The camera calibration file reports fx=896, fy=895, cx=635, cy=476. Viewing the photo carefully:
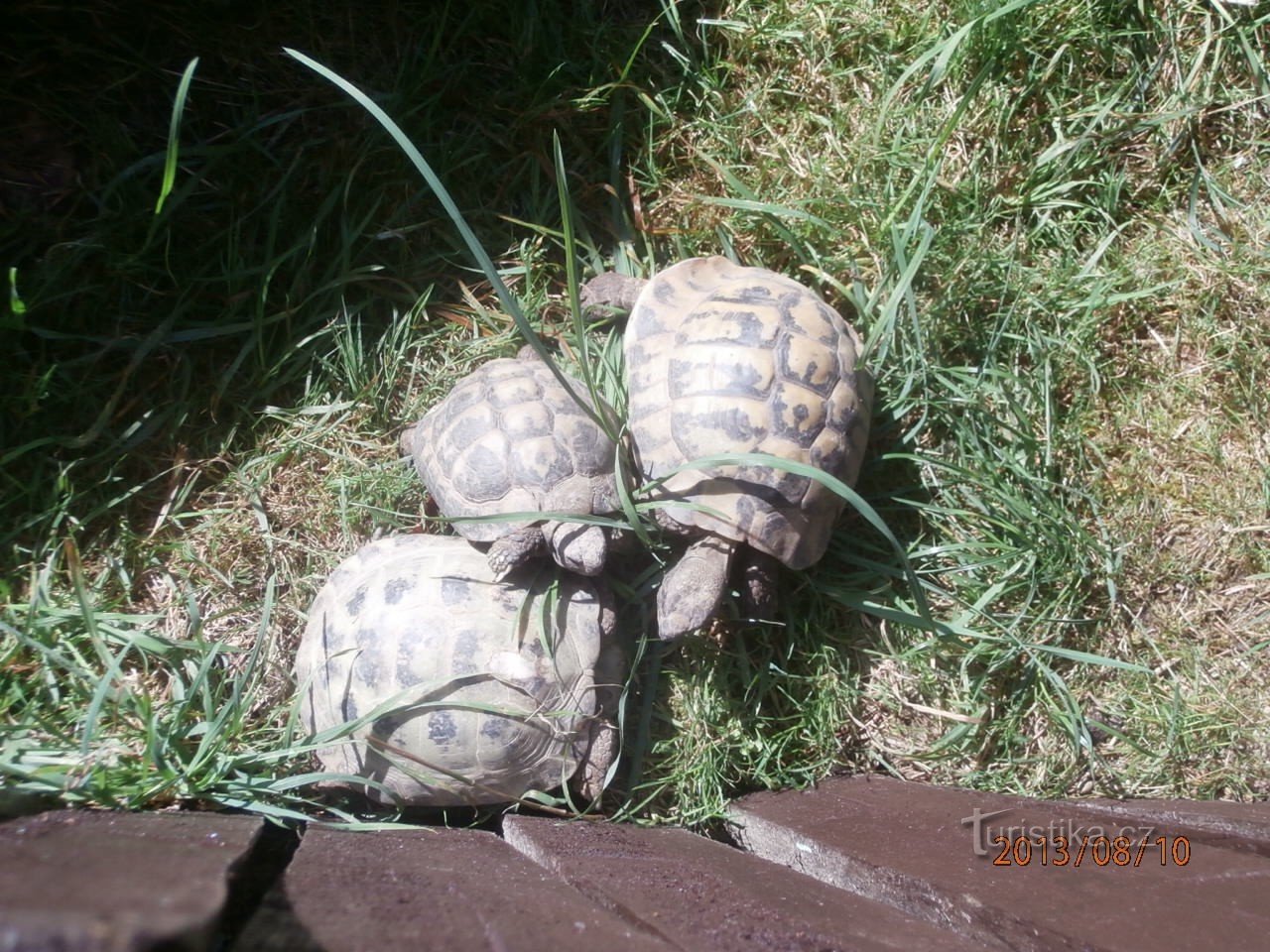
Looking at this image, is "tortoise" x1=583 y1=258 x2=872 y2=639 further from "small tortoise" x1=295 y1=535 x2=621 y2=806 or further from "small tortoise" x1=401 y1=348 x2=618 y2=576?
"small tortoise" x1=295 y1=535 x2=621 y2=806

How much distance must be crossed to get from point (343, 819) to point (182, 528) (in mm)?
953

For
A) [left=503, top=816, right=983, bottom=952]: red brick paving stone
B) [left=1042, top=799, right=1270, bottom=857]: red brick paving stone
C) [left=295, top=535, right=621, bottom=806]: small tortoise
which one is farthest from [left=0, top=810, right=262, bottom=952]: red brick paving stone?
[left=1042, top=799, right=1270, bottom=857]: red brick paving stone

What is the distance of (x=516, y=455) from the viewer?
2191 millimetres

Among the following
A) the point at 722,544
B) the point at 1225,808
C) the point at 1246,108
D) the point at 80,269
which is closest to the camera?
the point at 1225,808

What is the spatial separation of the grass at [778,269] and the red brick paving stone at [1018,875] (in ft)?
1.22

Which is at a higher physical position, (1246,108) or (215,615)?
(1246,108)

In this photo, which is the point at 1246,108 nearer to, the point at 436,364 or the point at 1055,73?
the point at 1055,73

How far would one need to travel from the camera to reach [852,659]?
101 inches

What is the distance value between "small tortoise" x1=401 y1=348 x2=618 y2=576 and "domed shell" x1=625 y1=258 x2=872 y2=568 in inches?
6.4

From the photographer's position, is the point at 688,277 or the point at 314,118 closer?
Answer: the point at 688,277

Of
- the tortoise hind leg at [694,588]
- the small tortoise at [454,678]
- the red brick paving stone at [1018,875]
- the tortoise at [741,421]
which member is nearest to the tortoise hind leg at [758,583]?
the tortoise at [741,421]

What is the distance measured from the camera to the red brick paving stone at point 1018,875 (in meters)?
1.38

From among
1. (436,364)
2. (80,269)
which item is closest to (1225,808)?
(436,364)
